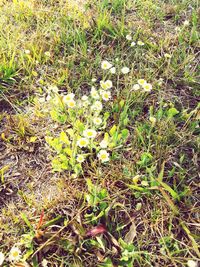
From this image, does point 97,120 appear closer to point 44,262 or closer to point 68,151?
point 68,151

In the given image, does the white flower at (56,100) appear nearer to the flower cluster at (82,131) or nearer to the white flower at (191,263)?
the flower cluster at (82,131)

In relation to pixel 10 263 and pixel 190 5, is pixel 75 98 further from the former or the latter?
pixel 190 5

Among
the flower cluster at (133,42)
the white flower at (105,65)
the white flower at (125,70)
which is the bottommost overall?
the white flower at (125,70)

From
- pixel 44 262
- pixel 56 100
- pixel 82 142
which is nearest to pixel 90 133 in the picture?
pixel 82 142

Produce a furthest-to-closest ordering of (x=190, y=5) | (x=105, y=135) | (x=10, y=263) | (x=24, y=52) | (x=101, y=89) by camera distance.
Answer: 1. (x=190, y=5)
2. (x=24, y=52)
3. (x=101, y=89)
4. (x=105, y=135)
5. (x=10, y=263)

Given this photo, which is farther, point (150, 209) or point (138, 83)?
point (138, 83)

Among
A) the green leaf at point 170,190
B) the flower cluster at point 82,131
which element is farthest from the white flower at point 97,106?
the green leaf at point 170,190

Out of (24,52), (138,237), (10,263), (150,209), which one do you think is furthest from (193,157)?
(24,52)

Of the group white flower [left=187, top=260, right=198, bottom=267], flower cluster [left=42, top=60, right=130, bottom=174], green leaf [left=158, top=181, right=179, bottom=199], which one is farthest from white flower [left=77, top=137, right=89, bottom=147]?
white flower [left=187, top=260, right=198, bottom=267]
